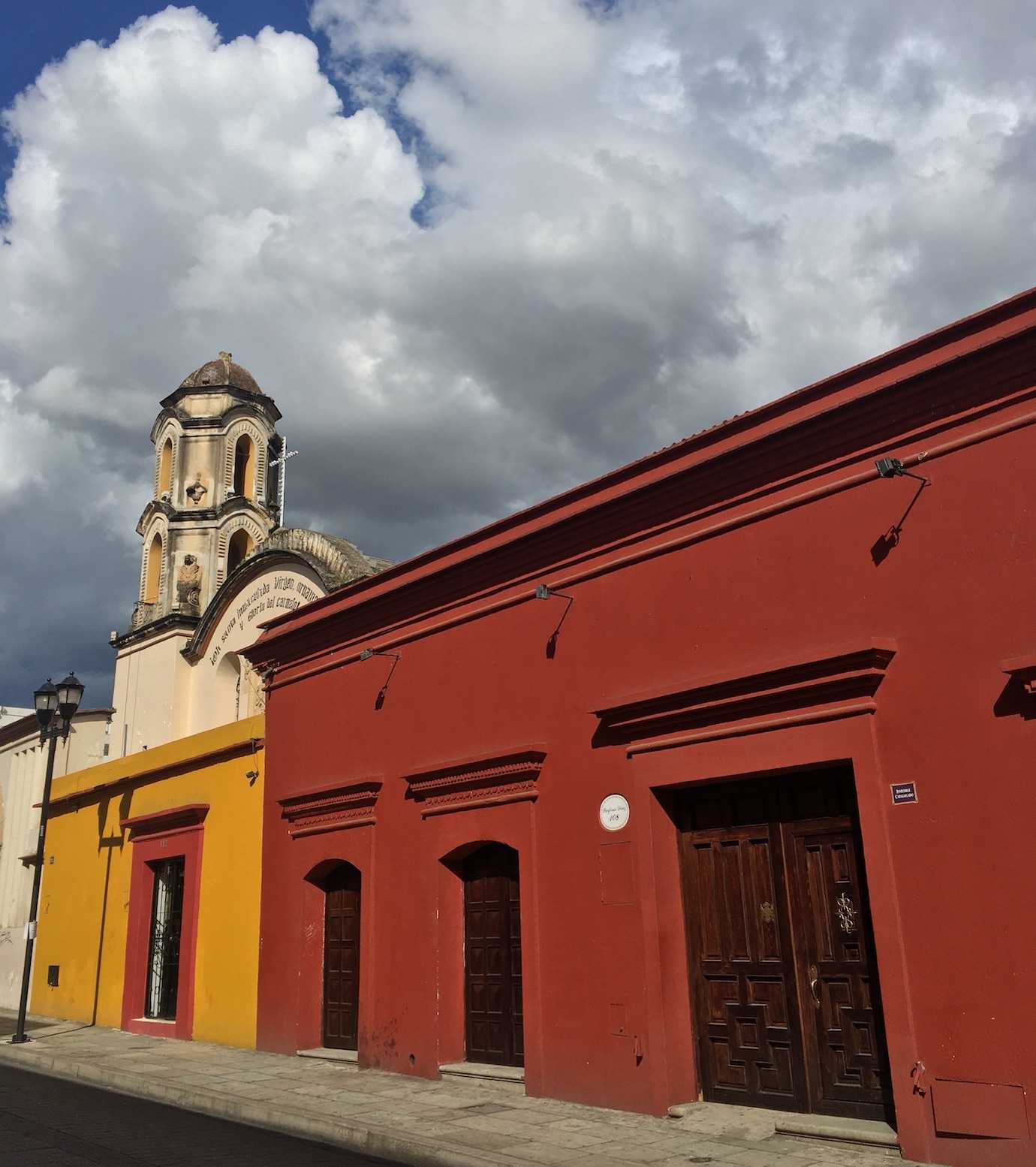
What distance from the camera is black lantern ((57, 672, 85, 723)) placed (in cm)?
1498

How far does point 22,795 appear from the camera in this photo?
20328mm

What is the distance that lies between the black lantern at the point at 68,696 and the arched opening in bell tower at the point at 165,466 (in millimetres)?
8025

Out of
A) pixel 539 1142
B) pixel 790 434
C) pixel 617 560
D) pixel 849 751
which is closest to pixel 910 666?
pixel 849 751

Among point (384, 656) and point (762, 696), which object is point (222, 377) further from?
point (762, 696)

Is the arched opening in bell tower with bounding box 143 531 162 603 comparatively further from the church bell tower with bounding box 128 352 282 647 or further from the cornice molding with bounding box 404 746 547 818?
the cornice molding with bounding box 404 746 547 818

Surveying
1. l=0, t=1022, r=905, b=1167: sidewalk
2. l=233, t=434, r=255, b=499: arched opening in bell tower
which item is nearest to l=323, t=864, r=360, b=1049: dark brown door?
l=0, t=1022, r=905, b=1167: sidewalk

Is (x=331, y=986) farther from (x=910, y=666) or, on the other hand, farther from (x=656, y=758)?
(x=910, y=666)

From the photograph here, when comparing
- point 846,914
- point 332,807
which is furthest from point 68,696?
point 846,914

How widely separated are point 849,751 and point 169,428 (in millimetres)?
18600

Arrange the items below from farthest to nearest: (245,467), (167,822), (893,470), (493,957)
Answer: (245,467) < (167,822) < (493,957) < (893,470)

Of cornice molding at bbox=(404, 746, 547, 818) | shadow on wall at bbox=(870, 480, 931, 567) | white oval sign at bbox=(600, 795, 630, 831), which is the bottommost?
white oval sign at bbox=(600, 795, 630, 831)

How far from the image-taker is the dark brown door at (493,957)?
373 inches

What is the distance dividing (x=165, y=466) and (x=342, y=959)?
557 inches

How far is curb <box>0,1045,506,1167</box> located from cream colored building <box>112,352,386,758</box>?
25.7 ft
